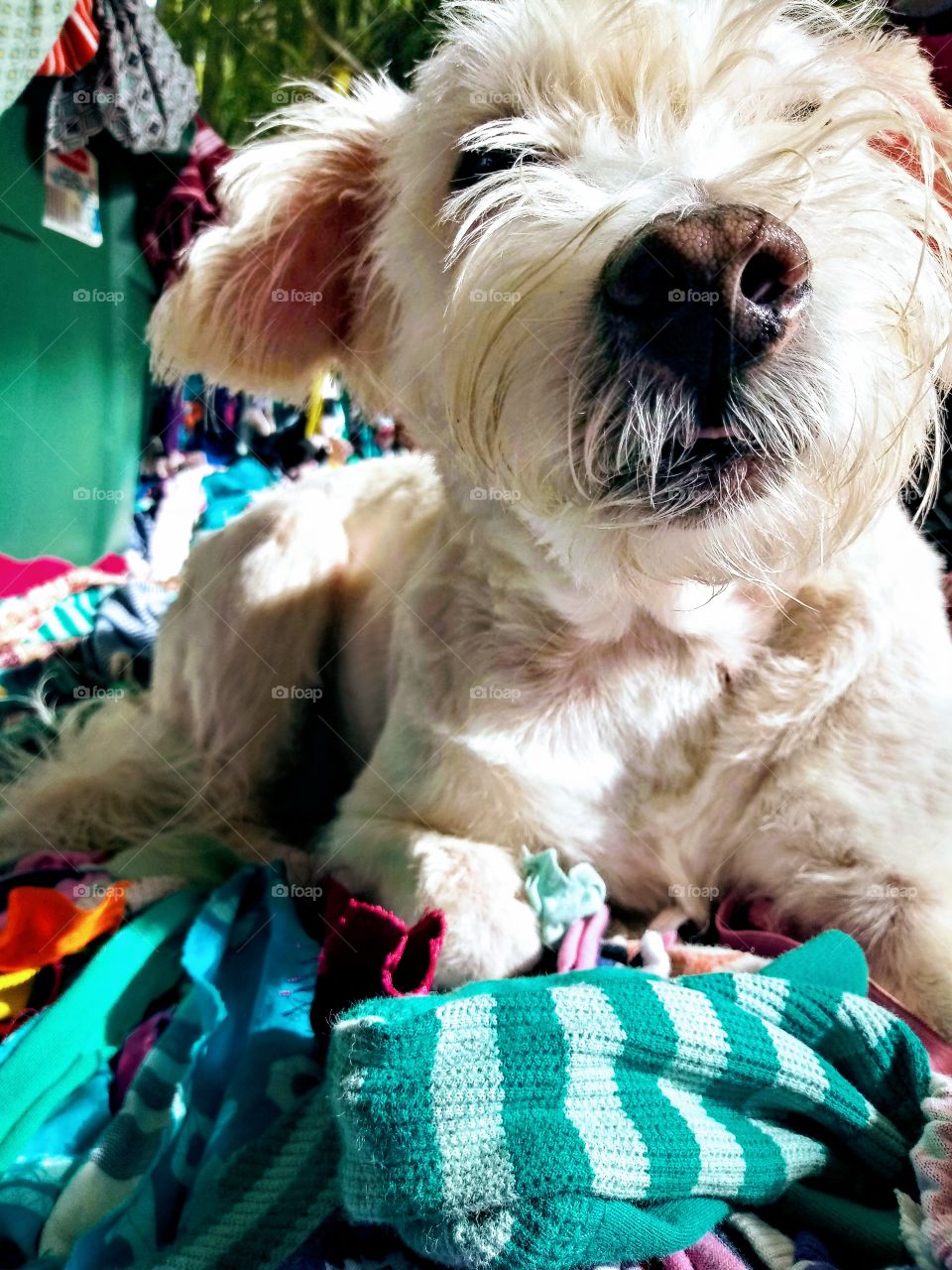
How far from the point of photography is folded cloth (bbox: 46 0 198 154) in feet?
11.3

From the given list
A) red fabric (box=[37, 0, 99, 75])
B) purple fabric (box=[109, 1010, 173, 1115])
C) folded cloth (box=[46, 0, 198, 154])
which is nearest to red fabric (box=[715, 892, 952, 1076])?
purple fabric (box=[109, 1010, 173, 1115])

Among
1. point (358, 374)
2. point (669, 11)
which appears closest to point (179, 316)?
point (358, 374)

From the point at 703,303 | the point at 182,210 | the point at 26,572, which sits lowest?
the point at 26,572

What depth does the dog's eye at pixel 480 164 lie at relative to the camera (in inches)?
57.4

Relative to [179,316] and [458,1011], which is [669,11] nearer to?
[179,316]

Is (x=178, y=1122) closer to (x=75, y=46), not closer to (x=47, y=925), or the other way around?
(x=47, y=925)

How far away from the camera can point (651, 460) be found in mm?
1123

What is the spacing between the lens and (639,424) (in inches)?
43.1

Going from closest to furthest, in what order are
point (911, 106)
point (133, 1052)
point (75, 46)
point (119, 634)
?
point (911, 106) → point (133, 1052) → point (119, 634) → point (75, 46)

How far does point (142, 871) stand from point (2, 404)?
7.32 ft

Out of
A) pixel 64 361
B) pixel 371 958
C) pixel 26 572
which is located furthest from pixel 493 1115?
pixel 64 361

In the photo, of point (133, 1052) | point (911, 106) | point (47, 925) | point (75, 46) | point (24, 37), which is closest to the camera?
point (911, 106)

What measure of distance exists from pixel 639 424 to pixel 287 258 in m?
1.10

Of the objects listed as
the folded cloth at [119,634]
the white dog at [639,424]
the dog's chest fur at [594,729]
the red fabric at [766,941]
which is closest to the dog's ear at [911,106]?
the white dog at [639,424]
